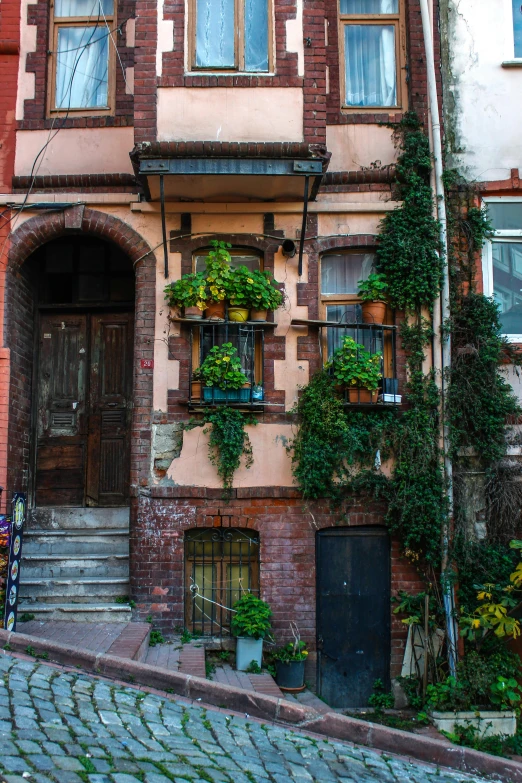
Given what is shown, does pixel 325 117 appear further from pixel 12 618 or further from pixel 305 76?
pixel 12 618

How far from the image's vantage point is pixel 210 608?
29.6ft

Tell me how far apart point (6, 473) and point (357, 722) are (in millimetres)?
5086

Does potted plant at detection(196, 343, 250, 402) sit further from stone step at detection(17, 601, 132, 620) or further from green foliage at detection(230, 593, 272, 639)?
stone step at detection(17, 601, 132, 620)

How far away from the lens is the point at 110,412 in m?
10.4

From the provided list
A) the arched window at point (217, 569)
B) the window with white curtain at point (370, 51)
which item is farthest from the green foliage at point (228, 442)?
the window with white curtain at point (370, 51)

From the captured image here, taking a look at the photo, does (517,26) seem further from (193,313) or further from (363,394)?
(193,313)

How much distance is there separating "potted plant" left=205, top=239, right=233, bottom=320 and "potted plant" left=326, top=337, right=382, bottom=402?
147 cm

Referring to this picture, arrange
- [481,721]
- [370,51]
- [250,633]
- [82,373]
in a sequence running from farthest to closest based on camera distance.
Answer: [82,373] → [370,51] → [250,633] → [481,721]

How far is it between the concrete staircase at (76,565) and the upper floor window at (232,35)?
18.8ft

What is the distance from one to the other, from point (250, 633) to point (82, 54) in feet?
24.7

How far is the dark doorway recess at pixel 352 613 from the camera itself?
349 inches

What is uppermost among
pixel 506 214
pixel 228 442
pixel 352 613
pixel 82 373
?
pixel 506 214

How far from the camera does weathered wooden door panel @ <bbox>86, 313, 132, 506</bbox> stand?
33.8 ft

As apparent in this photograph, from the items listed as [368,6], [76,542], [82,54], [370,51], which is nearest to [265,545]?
[76,542]
